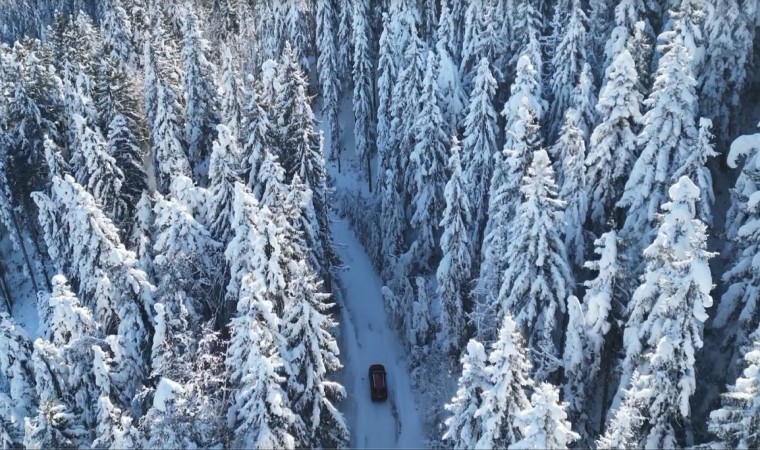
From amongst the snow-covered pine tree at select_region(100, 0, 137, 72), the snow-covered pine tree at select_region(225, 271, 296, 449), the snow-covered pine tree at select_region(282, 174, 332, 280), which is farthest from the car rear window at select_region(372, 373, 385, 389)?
the snow-covered pine tree at select_region(100, 0, 137, 72)

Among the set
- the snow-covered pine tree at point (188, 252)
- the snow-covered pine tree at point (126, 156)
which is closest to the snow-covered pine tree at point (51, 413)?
the snow-covered pine tree at point (188, 252)

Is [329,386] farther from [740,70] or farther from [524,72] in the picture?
[740,70]

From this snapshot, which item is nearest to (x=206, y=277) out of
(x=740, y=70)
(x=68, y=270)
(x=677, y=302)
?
(x=68, y=270)

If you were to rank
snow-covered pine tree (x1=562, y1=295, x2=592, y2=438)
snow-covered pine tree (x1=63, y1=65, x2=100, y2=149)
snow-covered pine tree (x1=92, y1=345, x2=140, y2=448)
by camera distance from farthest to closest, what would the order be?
snow-covered pine tree (x1=63, y1=65, x2=100, y2=149) → snow-covered pine tree (x1=562, y1=295, x2=592, y2=438) → snow-covered pine tree (x1=92, y1=345, x2=140, y2=448)

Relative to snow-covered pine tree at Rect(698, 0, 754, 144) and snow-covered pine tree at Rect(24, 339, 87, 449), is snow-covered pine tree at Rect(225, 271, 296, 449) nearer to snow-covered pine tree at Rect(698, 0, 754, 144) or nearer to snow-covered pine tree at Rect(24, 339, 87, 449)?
snow-covered pine tree at Rect(24, 339, 87, 449)

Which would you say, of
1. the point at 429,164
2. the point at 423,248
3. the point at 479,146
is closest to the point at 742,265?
the point at 479,146

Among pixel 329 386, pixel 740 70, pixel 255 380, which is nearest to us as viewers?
pixel 255 380
